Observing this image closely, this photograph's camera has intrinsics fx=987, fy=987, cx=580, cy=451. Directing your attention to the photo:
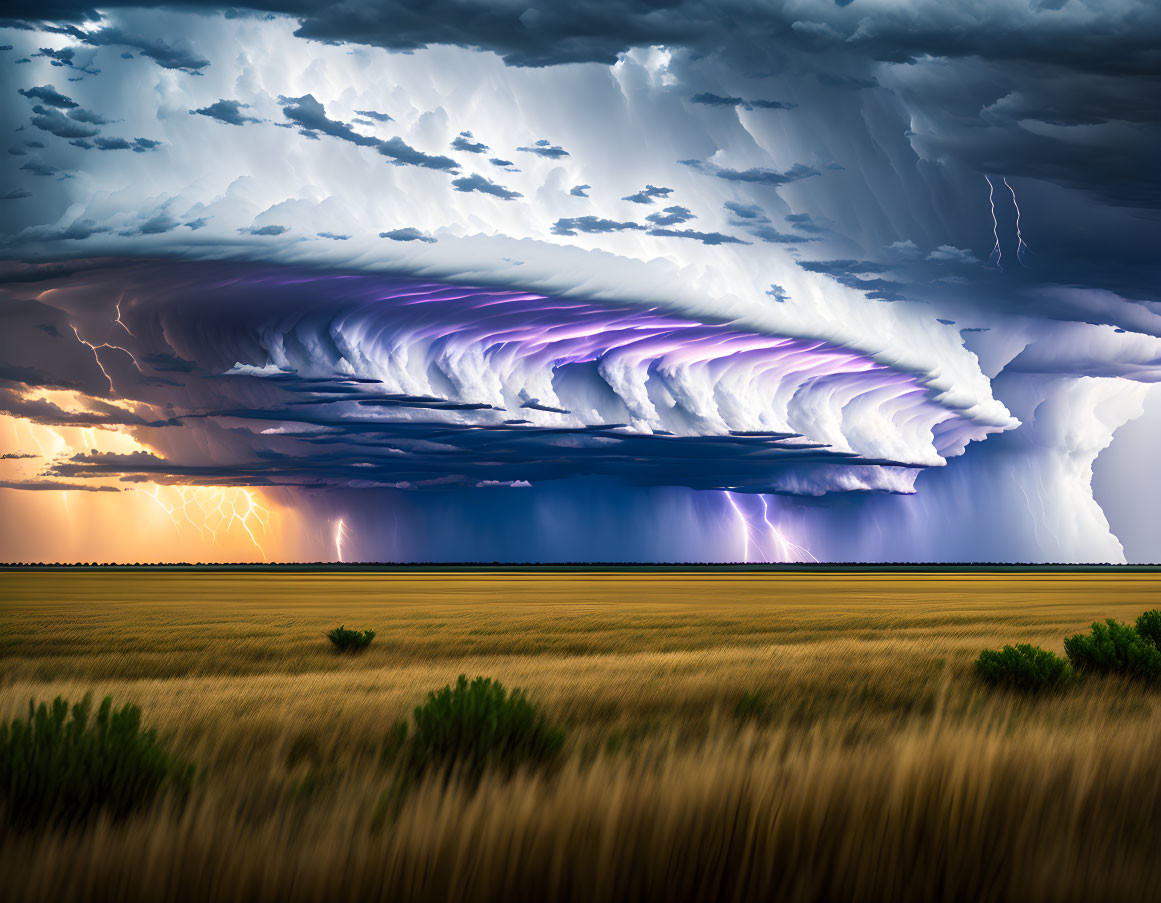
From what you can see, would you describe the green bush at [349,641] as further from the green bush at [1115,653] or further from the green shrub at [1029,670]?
the green bush at [1115,653]

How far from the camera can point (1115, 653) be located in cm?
1667

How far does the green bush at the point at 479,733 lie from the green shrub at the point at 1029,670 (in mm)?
9630

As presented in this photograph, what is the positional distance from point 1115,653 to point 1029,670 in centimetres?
285

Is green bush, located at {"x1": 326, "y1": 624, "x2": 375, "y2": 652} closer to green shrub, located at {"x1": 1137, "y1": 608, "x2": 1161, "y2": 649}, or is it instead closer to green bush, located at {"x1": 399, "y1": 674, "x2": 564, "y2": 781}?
green shrub, located at {"x1": 1137, "y1": 608, "x2": 1161, "y2": 649}

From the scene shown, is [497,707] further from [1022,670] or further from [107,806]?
[1022,670]

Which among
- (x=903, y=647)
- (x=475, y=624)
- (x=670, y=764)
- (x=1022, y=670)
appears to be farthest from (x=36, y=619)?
(x=670, y=764)

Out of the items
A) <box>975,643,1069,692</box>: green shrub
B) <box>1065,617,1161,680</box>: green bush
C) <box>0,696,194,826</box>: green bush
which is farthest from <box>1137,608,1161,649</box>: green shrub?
<box>0,696,194,826</box>: green bush


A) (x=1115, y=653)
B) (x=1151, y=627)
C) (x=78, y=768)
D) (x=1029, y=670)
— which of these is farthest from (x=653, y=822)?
(x=1151, y=627)

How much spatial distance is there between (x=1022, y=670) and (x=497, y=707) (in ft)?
33.4

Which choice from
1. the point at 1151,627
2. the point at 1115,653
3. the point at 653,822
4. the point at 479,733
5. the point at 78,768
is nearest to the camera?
the point at 653,822

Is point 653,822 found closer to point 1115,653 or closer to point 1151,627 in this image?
point 1115,653

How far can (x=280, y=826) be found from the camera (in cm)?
540

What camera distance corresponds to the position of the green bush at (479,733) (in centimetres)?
782

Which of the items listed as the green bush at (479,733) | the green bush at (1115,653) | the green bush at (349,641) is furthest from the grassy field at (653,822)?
the green bush at (349,641)
